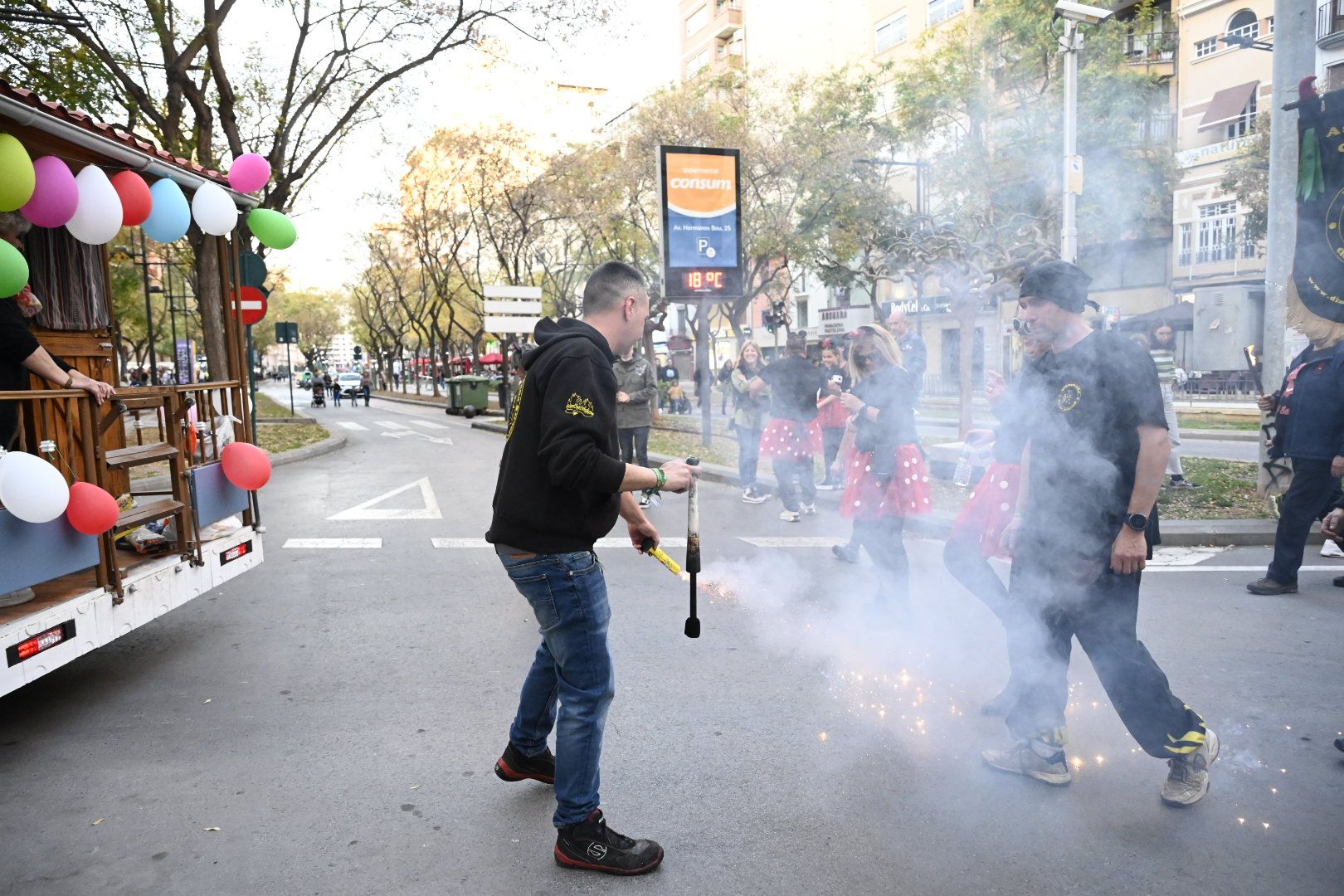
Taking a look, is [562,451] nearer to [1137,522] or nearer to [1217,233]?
[1137,522]

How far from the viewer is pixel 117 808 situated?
303cm

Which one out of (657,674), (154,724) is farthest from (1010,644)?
(154,724)

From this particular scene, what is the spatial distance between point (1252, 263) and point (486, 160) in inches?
930

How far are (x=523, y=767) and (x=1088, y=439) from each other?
2.25 metres

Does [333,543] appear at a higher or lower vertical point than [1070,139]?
lower

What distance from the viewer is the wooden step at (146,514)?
159 inches

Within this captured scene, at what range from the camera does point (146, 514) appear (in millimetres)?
4195

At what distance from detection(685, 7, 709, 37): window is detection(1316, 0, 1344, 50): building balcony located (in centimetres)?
3284

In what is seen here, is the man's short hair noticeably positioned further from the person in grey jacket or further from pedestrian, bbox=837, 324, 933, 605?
the person in grey jacket

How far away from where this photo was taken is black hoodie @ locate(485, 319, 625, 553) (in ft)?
8.05

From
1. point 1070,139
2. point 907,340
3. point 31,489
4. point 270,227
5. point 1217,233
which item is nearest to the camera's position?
point 31,489

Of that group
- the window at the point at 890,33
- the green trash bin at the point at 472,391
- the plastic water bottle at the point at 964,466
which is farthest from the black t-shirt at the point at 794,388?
the window at the point at 890,33

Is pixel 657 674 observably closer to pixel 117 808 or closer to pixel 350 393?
pixel 117 808

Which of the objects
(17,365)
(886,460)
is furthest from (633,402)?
(17,365)
